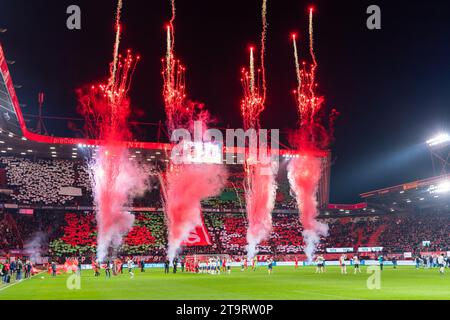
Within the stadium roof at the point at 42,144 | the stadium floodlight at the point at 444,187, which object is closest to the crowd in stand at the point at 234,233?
the stadium floodlight at the point at 444,187

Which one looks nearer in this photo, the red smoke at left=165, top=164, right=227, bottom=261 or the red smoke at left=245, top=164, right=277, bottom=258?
the red smoke at left=165, top=164, right=227, bottom=261

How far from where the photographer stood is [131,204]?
76.0 meters

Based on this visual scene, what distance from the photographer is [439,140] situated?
6181 centimetres

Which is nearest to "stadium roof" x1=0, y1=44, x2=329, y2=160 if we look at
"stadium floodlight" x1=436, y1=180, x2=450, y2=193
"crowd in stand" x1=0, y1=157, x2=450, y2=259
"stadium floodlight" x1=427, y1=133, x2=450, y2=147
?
"crowd in stand" x1=0, y1=157, x2=450, y2=259

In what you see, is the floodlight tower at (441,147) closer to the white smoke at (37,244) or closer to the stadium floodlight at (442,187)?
the stadium floodlight at (442,187)

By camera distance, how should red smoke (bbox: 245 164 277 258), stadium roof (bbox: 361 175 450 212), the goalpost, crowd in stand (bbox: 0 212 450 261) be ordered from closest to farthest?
the goalpost, stadium roof (bbox: 361 175 450 212), crowd in stand (bbox: 0 212 450 261), red smoke (bbox: 245 164 277 258)

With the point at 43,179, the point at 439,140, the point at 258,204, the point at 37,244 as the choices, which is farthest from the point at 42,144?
the point at 439,140

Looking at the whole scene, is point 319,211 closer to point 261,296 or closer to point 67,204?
point 67,204

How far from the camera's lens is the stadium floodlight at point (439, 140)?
6092 cm

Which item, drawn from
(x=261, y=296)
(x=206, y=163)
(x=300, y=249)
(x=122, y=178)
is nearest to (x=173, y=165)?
(x=206, y=163)

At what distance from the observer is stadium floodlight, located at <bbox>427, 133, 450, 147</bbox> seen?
6092 cm

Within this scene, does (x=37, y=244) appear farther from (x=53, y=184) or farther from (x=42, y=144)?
(x=42, y=144)

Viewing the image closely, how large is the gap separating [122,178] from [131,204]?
5.00 meters

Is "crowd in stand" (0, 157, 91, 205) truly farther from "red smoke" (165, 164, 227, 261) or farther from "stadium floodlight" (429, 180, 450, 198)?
"stadium floodlight" (429, 180, 450, 198)
